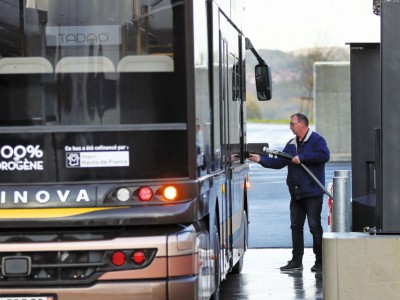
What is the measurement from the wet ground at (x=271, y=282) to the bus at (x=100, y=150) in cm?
362

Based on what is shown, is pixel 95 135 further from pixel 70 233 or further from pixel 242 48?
pixel 242 48

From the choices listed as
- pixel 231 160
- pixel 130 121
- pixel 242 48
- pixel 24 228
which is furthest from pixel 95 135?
pixel 242 48

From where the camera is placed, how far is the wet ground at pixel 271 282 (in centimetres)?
1153

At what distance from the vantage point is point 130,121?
7859 millimetres

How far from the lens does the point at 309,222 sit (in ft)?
44.5

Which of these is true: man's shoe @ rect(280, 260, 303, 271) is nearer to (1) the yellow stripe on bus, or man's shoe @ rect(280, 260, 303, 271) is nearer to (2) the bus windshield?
(2) the bus windshield

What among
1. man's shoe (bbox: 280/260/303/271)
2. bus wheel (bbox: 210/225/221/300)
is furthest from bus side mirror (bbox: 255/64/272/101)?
bus wheel (bbox: 210/225/221/300)

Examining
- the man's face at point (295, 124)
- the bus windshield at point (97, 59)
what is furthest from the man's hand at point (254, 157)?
the bus windshield at point (97, 59)

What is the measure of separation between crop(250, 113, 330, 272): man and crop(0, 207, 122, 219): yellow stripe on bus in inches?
222

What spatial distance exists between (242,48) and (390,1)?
4.37 m

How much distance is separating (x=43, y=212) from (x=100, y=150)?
1.89 feet

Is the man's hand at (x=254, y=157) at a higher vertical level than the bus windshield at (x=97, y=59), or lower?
lower

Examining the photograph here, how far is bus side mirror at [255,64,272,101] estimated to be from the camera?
43.8 ft

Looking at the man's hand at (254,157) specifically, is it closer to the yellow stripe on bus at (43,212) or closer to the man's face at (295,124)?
the man's face at (295,124)
